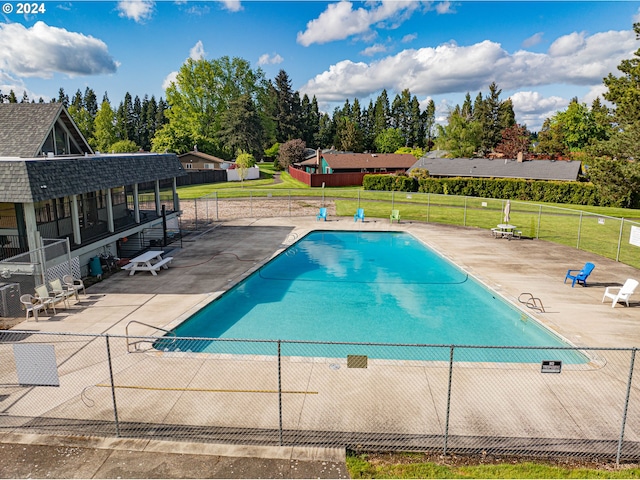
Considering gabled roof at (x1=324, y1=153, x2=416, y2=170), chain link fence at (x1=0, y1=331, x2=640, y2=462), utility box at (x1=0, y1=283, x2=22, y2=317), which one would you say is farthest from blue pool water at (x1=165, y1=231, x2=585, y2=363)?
gabled roof at (x1=324, y1=153, x2=416, y2=170)

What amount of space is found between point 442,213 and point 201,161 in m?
50.8

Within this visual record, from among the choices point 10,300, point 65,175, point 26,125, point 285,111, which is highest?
point 285,111

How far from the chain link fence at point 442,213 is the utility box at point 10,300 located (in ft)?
52.7

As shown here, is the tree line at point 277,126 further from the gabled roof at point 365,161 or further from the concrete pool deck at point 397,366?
the concrete pool deck at point 397,366

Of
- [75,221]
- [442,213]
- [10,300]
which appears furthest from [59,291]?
[442,213]

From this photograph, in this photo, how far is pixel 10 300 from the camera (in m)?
14.6

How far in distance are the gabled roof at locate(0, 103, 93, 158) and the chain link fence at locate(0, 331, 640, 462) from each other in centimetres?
1448

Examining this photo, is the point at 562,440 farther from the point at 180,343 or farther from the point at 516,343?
the point at 180,343

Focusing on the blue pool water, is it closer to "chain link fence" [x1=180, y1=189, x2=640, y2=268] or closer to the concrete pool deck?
the concrete pool deck

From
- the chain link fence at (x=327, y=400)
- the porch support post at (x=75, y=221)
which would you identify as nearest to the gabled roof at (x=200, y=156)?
the porch support post at (x=75, y=221)

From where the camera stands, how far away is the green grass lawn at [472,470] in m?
7.18

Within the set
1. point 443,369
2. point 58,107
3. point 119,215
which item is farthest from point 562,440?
point 58,107

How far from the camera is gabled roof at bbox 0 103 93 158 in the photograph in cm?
2222

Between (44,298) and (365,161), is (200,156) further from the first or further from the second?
(44,298)
